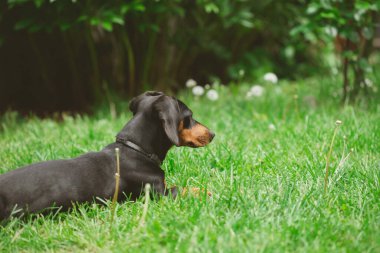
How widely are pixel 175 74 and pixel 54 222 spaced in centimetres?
441

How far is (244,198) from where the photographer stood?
2.60 meters

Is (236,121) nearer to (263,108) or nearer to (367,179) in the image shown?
(263,108)

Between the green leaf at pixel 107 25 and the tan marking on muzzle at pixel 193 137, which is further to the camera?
the green leaf at pixel 107 25

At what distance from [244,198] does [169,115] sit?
0.65m

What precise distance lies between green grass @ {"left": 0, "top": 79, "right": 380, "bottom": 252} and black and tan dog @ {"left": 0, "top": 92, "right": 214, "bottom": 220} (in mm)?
104

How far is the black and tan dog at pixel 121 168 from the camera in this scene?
261 cm

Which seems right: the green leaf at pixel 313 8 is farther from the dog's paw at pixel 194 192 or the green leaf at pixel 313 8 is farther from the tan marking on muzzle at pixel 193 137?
the dog's paw at pixel 194 192

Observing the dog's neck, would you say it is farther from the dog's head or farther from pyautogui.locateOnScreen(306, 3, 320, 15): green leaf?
pyautogui.locateOnScreen(306, 3, 320, 15): green leaf

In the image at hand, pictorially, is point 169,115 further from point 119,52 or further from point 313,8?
point 119,52

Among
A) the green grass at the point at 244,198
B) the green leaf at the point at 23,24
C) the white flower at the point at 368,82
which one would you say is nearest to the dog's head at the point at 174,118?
the green grass at the point at 244,198

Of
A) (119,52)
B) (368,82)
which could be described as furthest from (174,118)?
(119,52)

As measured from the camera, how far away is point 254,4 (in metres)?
6.57

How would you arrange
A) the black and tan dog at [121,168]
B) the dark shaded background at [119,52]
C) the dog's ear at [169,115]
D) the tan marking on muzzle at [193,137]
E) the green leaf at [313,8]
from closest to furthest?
the black and tan dog at [121,168], the dog's ear at [169,115], the tan marking on muzzle at [193,137], the green leaf at [313,8], the dark shaded background at [119,52]

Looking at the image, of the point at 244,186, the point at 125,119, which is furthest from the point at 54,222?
the point at 125,119
